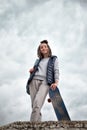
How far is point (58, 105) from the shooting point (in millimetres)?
7289

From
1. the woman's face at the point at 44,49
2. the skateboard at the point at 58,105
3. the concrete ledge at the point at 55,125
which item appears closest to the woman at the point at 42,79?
the woman's face at the point at 44,49

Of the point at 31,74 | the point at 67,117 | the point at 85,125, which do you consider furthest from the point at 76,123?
the point at 31,74

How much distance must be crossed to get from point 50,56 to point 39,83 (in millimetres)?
799

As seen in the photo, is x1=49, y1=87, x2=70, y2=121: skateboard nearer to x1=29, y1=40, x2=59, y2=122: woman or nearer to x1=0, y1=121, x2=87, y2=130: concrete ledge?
x1=29, y1=40, x2=59, y2=122: woman

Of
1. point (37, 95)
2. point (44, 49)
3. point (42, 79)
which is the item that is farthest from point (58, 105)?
point (44, 49)

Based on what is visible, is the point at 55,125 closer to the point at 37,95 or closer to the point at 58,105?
the point at 58,105

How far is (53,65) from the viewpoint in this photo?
7754 millimetres

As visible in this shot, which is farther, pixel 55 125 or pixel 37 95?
pixel 37 95

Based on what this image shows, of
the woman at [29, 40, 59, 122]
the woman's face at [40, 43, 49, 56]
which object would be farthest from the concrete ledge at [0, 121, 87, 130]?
the woman's face at [40, 43, 49, 56]

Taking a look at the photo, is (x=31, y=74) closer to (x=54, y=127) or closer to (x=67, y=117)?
(x=67, y=117)

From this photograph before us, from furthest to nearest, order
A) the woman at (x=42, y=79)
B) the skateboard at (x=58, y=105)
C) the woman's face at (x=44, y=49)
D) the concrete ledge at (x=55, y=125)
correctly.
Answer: the woman's face at (x=44, y=49) < the woman at (x=42, y=79) < the skateboard at (x=58, y=105) < the concrete ledge at (x=55, y=125)

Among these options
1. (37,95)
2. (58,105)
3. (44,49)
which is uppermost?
(44,49)

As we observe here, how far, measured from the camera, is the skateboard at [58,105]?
7204 mm

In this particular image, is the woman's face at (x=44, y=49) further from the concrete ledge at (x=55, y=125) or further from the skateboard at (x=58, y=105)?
the concrete ledge at (x=55, y=125)
